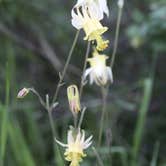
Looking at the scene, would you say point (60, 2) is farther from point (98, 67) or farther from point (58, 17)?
point (98, 67)

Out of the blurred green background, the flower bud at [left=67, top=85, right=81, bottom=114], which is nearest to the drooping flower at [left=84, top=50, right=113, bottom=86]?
the flower bud at [left=67, top=85, right=81, bottom=114]

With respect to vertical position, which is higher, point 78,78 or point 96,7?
point 96,7

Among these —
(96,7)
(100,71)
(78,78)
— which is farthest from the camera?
(78,78)

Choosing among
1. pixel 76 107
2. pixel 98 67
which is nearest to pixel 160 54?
pixel 98 67

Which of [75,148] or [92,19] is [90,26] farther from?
[75,148]

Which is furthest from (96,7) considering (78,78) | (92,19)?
(78,78)
